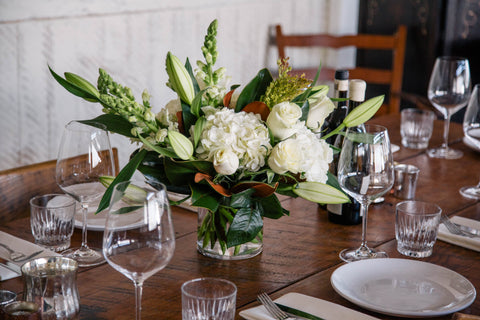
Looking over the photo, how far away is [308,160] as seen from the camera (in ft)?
3.66

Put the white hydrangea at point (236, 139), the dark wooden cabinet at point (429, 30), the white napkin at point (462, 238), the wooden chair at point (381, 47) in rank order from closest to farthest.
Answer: the white hydrangea at point (236, 139), the white napkin at point (462, 238), the wooden chair at point (381, 47), the dark wooden cabinet at point (429, 30)

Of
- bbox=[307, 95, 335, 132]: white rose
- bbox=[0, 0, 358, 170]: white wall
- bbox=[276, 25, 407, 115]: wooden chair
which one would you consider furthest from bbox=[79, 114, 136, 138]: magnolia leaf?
bbox=[276, 25, 407, 115]: wooden chair

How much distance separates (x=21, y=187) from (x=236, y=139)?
0.76m

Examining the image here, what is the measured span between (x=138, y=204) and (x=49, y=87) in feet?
6.39

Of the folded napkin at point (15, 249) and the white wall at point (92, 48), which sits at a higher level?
the white wall at point (92, 48)

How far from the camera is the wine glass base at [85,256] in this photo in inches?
46.1

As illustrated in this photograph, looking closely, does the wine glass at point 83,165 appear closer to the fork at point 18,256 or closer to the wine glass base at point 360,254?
the fork at point 18,256

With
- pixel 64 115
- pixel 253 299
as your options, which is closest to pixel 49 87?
pixel 64 115

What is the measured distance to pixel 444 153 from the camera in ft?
6.54

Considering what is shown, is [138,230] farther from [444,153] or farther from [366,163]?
[444,153]

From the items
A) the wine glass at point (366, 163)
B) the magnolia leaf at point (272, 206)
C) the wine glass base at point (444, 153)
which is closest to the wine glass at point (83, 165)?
the magnolia leaf at point (272, 206)

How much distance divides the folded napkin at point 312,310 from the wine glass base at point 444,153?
3.62 ft

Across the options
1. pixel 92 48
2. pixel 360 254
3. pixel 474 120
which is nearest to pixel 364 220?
pixel 360 254

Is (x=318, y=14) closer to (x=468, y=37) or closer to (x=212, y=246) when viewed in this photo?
(x=468, y=37)
